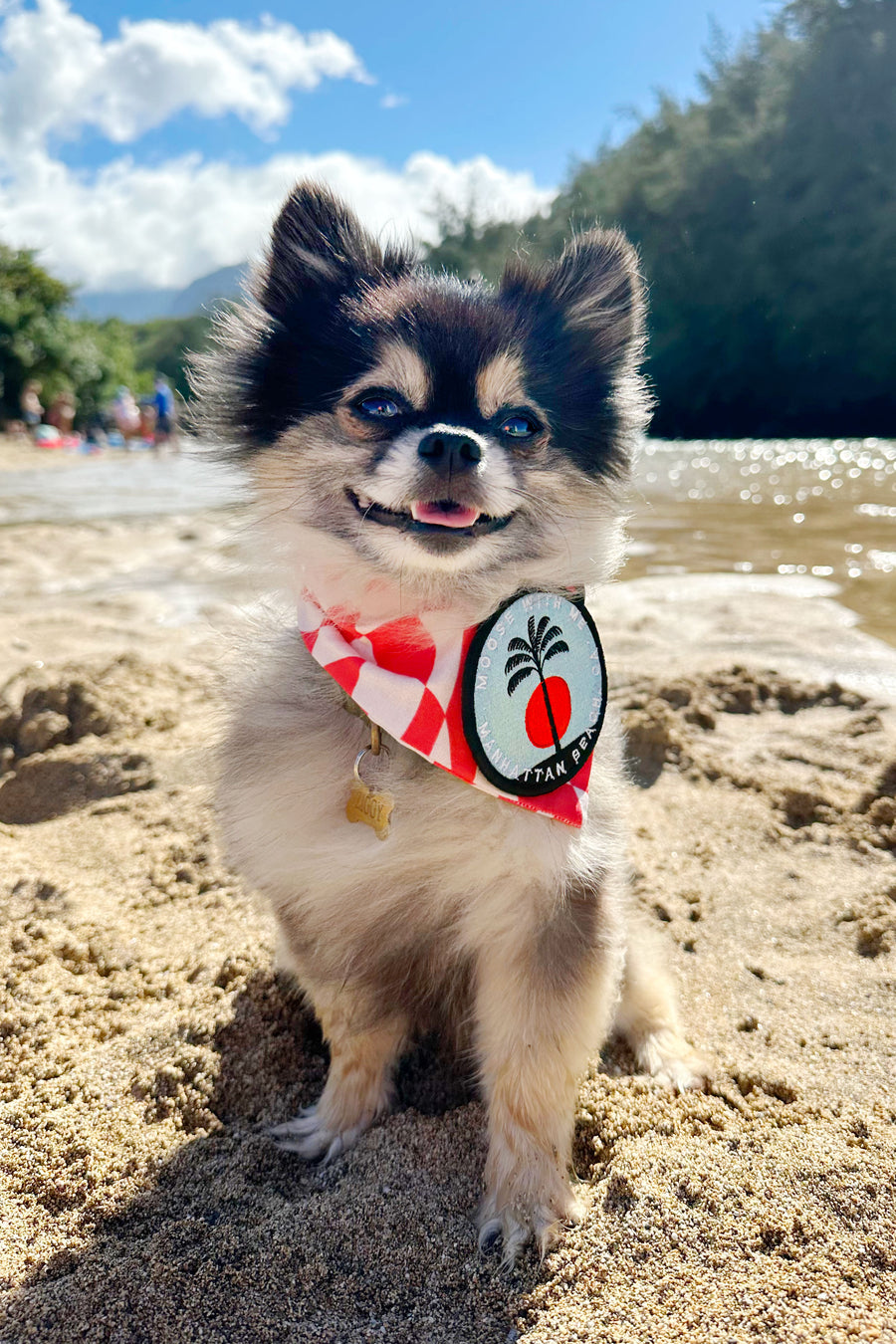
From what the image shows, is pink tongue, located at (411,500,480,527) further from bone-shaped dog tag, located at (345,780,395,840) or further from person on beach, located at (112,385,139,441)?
person on beach, located at (112,385,139,441)

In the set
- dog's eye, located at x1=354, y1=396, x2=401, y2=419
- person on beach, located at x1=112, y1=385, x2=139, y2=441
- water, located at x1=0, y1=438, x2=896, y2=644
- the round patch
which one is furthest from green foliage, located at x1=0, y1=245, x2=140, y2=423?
the round patch

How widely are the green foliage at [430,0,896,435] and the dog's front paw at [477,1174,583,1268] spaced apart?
21.8 meters

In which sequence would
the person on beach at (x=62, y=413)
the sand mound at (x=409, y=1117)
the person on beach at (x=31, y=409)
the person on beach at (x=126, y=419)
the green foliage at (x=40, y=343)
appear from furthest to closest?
the green foliage at (x=40, y=343) → the person on beach at (x=126, y=419) → the person on beach at (x=62, y=413) → the person on beach at (x=31, y=409) → the sand mound at (x=409, y=1117)

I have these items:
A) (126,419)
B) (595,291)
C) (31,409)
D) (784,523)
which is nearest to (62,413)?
(31,409)

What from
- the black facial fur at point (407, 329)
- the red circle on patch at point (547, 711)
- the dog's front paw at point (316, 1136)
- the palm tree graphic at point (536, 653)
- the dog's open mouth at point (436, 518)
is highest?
the black facial fur at point (407, 329)

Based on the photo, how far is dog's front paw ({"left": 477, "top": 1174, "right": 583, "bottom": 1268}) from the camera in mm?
1715

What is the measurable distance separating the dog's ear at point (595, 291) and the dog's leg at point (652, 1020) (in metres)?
1.55

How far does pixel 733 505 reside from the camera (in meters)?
10.5

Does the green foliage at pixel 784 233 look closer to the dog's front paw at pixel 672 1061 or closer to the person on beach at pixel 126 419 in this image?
the person on beach at pixel 126 419

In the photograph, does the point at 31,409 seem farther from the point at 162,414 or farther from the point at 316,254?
the point at 316,254

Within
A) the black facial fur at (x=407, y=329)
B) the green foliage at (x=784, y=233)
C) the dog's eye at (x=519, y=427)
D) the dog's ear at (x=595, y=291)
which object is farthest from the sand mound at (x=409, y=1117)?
the green foliage at (x=784, y=233)

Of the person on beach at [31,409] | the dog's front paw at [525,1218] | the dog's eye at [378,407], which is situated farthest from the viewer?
the person on beach at [31,409]

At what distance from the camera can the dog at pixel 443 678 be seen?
5.91 ft

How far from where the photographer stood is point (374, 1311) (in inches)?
60.8
